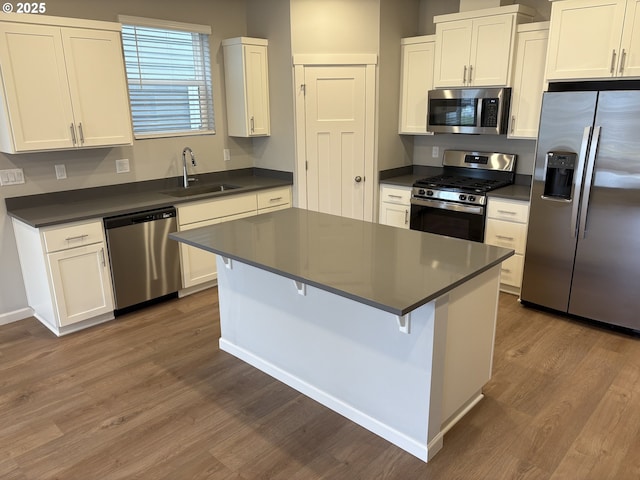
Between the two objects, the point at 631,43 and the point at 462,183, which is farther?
the point at 462,183

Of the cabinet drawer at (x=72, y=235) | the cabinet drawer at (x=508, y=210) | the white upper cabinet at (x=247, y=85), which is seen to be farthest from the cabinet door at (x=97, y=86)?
the cabinet drawer at (x=508, y=210)

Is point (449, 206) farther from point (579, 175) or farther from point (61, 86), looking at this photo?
point (61, 86)

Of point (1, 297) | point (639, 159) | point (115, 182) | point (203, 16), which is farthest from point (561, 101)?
point (1, 297)

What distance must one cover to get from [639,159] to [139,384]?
3.58 m

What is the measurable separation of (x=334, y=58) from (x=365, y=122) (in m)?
0.68

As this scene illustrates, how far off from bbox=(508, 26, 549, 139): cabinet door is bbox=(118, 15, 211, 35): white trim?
2875mm

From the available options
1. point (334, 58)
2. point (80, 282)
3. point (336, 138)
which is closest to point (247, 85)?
point (334, 58)

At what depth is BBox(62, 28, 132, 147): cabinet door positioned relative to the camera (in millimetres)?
3367

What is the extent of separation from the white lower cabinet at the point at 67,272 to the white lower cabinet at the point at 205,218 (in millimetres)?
678

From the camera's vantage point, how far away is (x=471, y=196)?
13.8 feet

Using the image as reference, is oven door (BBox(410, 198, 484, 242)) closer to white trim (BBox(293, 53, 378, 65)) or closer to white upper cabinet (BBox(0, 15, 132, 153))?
white trim (BBox(293, 53, 378, 65))

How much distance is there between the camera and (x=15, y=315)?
3.75 metres

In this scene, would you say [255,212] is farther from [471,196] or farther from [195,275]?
[471,196]

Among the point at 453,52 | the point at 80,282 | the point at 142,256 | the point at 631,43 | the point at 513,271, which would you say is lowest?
the point at 513,271
